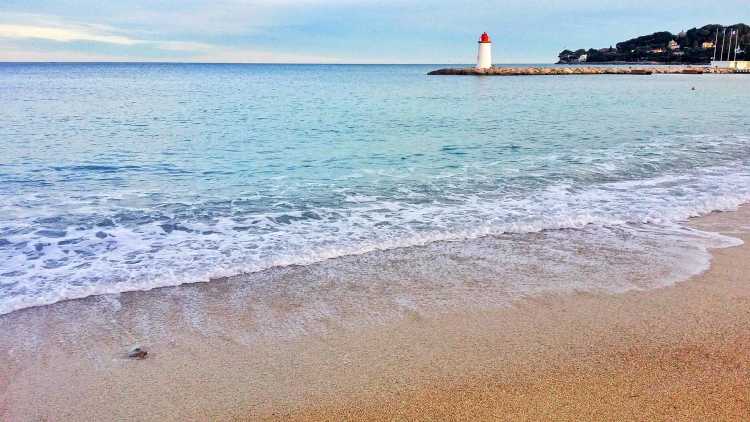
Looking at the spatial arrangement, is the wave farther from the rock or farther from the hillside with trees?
the hillside with trees

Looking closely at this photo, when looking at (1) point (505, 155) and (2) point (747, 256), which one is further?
(1) point (505, 155)

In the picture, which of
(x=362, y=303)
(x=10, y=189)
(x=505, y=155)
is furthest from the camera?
(x=505, y=155)

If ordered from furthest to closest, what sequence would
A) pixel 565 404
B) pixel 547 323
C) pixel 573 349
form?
pixel 547 323 < pixel 573 349 < pixel 565 404

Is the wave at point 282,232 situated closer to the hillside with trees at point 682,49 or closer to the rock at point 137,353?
the rock at point 137,353

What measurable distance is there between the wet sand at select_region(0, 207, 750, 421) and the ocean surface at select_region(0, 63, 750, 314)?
0.57 meters

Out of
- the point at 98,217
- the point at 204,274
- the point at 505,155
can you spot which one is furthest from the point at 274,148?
the point at 204,274

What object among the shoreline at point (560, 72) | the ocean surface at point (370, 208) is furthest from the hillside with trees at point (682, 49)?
the ocean surface at point (370, 208)

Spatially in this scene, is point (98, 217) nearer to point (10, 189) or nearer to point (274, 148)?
point (10, 189)

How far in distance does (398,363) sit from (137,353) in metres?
2.16

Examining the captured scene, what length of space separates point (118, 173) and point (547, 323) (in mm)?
11231

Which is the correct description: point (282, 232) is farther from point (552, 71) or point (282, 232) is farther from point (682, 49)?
point (682, 49)

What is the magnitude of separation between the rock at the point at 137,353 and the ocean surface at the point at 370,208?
4.88ft

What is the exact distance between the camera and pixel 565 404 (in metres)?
3.82

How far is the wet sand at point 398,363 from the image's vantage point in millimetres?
3828
